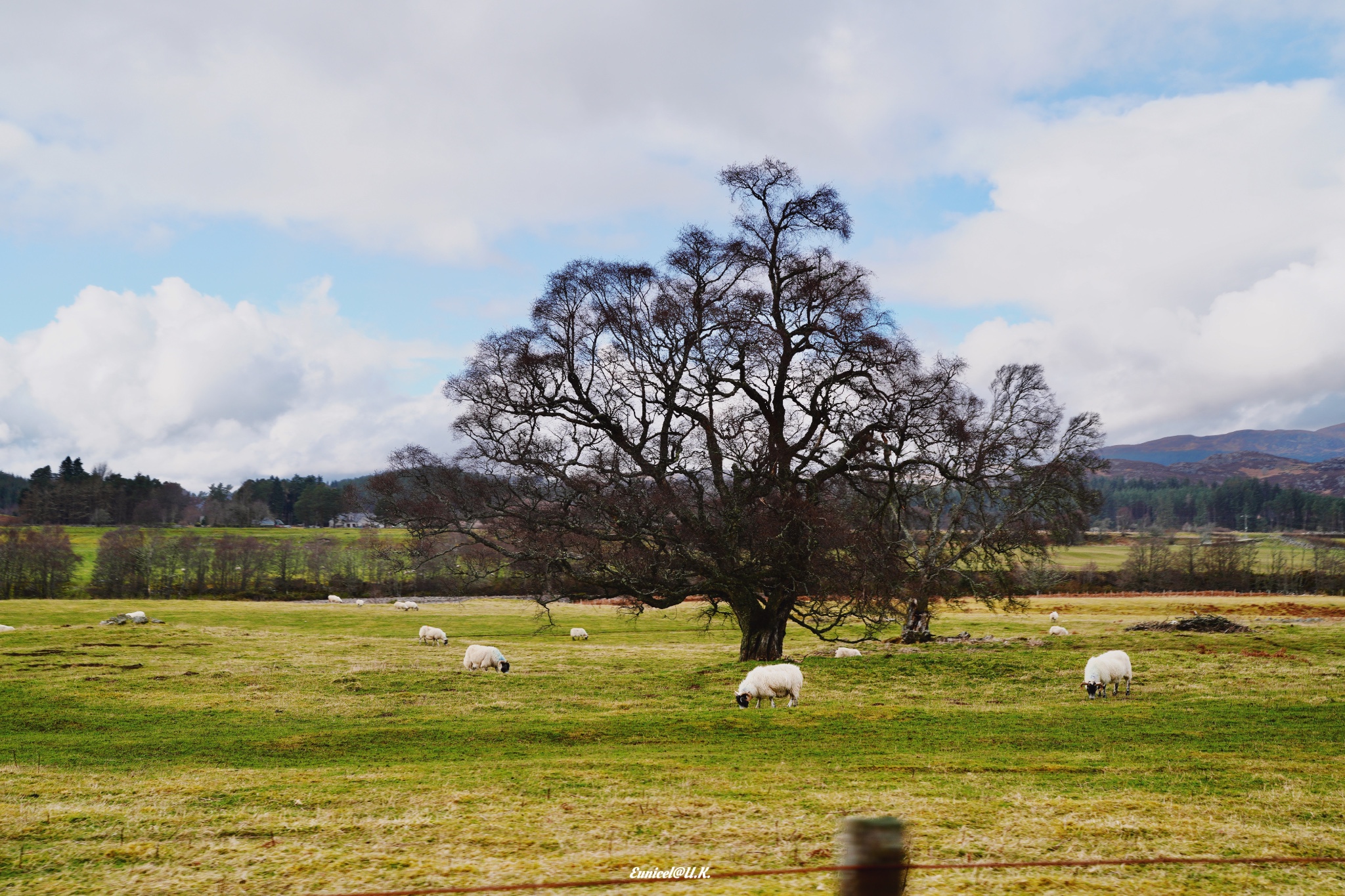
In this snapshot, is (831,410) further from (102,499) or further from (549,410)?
(102,499)

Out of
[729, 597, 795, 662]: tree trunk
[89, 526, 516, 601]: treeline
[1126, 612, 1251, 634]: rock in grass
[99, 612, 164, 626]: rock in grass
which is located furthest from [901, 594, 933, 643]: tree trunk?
[89, 526, 516, 601]: treeline

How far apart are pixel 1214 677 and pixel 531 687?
22.3 metres

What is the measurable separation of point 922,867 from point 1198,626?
1574 inches

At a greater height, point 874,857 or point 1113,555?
point 874,857

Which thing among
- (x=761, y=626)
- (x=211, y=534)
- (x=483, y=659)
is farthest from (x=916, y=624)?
(x=211, y=534)

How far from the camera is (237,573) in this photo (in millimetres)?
106562

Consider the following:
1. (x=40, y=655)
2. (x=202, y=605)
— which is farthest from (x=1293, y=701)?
(x=202, y=605)

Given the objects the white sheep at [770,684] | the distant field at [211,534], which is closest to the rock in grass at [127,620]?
the white sheep at [770,684]

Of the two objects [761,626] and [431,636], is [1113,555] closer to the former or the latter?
[431,636]

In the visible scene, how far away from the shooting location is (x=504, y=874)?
7496 mm

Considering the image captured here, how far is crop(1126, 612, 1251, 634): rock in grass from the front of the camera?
38656 millimetres

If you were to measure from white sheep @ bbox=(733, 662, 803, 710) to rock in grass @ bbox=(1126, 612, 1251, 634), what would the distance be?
27.6 metres

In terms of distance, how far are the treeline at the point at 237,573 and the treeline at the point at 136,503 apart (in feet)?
139

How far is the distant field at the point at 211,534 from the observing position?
124438 mm
